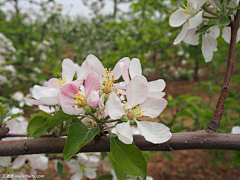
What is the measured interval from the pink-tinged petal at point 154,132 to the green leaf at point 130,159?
0.06 m

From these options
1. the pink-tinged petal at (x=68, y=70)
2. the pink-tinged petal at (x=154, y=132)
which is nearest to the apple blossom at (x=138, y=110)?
the pink-tinged petal at (x=154, y=132)

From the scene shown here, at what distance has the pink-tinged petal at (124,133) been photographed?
566 millimetres

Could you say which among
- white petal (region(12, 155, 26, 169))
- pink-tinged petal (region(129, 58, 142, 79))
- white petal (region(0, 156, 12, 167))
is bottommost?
white petal (region(12, 155, 26, 169))

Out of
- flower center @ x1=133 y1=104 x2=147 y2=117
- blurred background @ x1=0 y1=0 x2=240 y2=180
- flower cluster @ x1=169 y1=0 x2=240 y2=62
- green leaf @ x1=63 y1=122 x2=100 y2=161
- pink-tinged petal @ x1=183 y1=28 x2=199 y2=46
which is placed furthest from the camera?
blurred background @ x1=0 y1=0 x2=240 y2=180

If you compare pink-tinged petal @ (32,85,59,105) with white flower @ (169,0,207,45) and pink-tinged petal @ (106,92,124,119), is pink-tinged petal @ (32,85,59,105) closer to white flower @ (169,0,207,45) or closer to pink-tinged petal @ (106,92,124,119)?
pink-tinged petal @ (106,92,124,119)

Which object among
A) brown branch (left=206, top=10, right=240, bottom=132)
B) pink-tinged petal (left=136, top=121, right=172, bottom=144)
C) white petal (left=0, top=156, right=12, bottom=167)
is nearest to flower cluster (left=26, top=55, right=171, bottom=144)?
pink-tinged petal (left=136, top=121, right=172, bottom=144)

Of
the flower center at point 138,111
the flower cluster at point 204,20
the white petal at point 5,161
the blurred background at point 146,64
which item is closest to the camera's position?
the flower center at point 138,111

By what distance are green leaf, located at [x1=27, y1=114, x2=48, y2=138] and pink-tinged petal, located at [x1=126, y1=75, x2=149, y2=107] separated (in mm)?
312

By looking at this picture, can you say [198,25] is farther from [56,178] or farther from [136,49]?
[56,178]

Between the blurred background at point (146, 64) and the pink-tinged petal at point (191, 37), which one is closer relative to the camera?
the pink-tinged petal at point (191, 37)

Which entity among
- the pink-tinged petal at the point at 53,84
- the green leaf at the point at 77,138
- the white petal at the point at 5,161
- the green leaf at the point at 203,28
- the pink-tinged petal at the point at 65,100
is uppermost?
the green leaf at the point at 203,28

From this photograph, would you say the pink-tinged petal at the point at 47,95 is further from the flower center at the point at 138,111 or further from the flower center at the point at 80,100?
the flower center at the point at 138,111

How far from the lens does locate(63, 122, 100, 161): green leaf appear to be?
1.80 feet

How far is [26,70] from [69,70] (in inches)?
165
